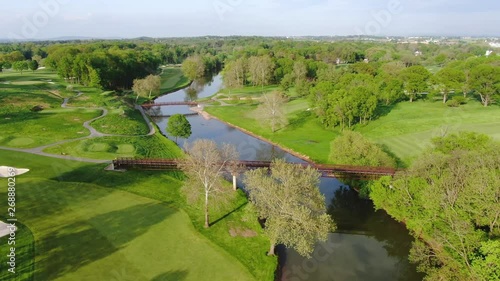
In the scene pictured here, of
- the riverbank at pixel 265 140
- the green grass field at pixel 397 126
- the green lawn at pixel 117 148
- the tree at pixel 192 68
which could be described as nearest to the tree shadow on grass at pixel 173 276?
the green lawn at pixel 117 148

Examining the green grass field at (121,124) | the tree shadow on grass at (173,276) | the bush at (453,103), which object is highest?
the bush at (453,103)

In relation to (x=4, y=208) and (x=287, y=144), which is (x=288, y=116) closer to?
(x=287, y=144)

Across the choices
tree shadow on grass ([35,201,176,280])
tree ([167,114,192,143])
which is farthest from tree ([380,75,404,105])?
tree shadow on grass ([35,201,176,280])

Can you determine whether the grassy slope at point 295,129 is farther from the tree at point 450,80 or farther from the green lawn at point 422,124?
the tree at point 450,80

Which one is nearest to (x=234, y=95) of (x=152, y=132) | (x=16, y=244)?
(x=152, y=132)

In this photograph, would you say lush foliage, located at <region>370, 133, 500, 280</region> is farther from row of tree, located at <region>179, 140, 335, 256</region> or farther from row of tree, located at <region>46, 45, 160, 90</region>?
row of tree, located at <region>46, 45, 160, 90</region>
